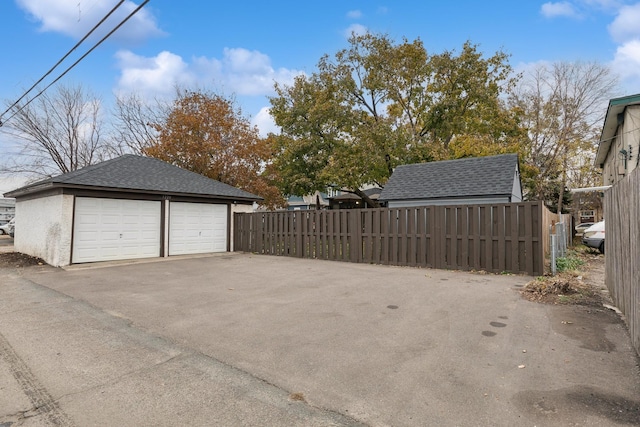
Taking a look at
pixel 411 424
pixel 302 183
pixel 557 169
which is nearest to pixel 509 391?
pixel 411 424

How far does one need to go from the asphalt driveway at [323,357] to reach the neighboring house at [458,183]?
19.5ft

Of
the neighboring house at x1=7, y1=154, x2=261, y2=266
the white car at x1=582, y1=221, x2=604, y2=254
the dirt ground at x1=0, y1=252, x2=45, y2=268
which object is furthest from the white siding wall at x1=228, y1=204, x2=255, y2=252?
the white car at x1=582, y1=221, x2=604, y2=254

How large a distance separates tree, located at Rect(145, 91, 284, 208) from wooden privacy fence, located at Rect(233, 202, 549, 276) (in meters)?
7.09

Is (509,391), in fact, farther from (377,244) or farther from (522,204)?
(377,244)

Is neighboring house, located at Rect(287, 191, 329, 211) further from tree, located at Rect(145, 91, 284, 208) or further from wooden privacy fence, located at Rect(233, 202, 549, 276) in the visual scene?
wooden privacy fence, located at Rect(233, 202, 549, 276)

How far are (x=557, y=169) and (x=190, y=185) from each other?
21.8 m

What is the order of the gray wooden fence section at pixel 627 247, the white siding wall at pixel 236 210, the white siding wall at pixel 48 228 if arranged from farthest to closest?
the white siding wall at pixel 236 210, the white siding wall at pixel 48 228, the gray wooden fence section at pixel 627 247

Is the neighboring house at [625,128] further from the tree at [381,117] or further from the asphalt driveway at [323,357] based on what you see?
the asphalt driveway at [323,357]

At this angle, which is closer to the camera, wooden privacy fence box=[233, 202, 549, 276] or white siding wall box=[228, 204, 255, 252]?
wooden privacy fence box=[233, 202, 549, 276]

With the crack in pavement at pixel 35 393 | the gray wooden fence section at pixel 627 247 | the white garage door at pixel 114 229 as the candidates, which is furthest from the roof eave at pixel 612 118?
the white garage door at pixel 114 229

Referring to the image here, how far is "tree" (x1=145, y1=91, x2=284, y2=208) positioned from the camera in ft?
60.9

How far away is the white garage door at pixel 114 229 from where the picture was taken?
10.2 metres

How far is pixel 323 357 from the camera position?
326 cm

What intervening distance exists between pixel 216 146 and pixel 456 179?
12.5 meters
